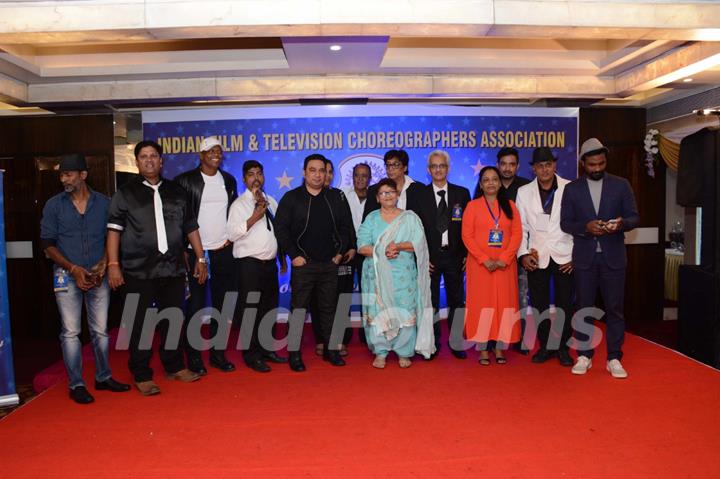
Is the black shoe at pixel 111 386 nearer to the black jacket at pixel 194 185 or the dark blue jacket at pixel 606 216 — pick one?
the black jacket at pixel 194 185

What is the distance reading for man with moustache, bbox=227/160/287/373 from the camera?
13.9 feet

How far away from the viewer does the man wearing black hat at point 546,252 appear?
4266 millimetres

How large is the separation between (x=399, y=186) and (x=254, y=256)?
132 centimetres

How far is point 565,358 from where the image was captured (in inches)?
168

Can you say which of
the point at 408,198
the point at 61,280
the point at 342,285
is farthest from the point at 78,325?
the point at 408,198

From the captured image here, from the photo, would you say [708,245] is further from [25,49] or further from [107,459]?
[25,49]

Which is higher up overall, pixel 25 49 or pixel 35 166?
pixel 25 49

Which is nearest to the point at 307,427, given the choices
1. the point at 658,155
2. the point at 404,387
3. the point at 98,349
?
the point at 404,387

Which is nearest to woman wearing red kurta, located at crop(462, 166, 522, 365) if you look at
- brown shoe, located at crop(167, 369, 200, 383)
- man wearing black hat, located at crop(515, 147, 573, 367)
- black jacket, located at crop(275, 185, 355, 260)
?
man wearing black hat, located at crop(515, 147, 573, 367)

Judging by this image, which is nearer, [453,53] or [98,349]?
[98,349]

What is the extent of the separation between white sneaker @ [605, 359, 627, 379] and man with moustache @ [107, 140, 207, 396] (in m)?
2.90

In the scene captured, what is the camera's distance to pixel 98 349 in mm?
3783

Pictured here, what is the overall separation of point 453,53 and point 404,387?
3.70m

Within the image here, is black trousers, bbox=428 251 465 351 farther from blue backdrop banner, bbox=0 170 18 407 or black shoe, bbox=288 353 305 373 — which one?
blue backdrop banner, bbox=0 170 18 407
